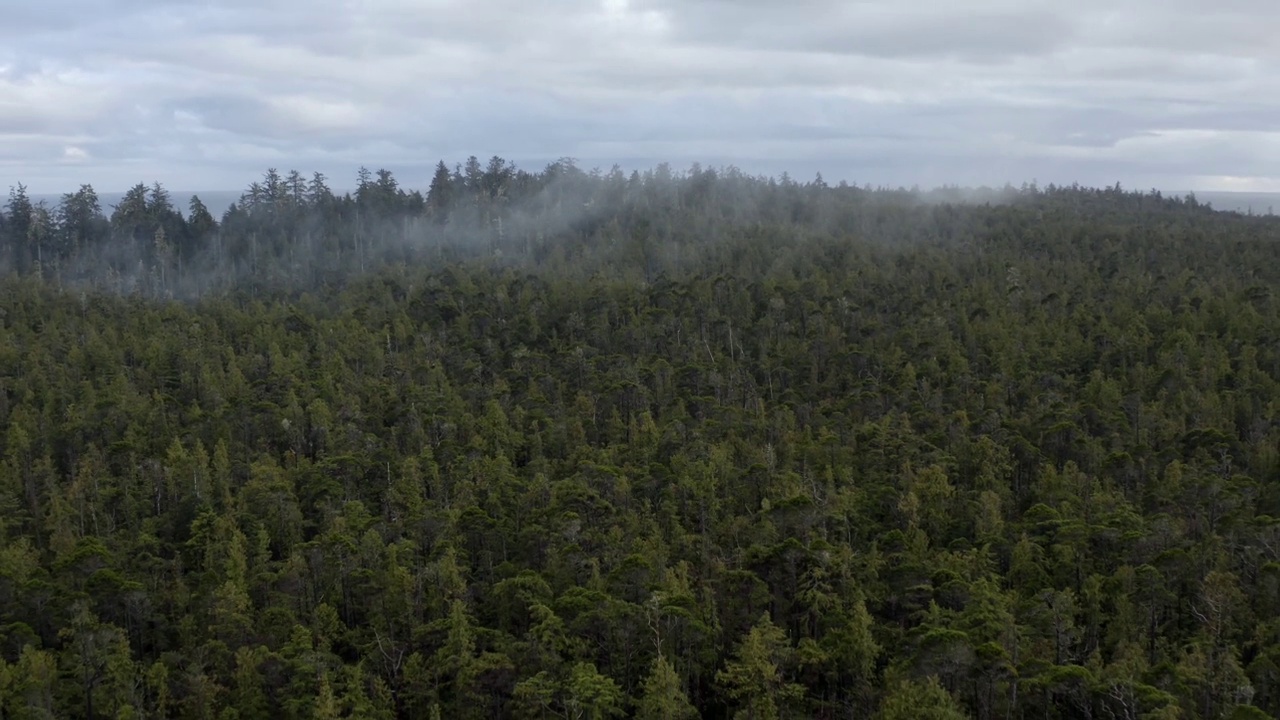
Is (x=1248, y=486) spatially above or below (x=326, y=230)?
below

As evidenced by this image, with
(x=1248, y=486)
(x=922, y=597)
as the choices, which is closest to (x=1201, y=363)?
(x=1248, y=486)

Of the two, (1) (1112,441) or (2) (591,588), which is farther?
(1) (1112,441)

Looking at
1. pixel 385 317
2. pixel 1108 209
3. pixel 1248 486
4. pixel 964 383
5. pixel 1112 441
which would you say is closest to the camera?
pixel 1248 486

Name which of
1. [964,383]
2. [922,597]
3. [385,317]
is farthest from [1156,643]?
[385,317]

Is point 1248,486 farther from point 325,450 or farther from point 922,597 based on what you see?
point 325,450

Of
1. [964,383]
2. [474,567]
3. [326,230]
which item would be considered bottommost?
[474,567]

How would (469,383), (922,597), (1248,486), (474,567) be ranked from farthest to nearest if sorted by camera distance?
1. (469,383)
2. (1248,486)
3. (474,567)
4. (922,597)
